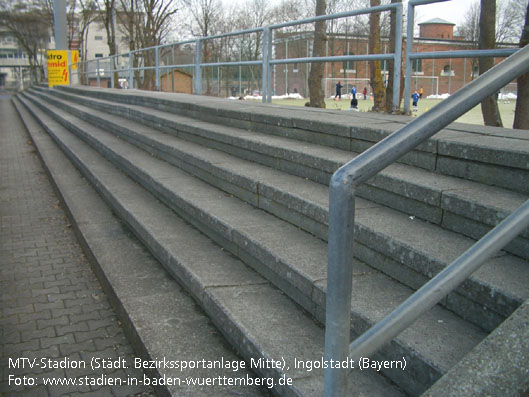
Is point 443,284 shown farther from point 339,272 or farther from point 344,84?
point 344,84

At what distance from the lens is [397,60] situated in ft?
19.2

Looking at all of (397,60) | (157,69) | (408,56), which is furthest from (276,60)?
(157,69)

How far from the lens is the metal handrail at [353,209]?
1498mm

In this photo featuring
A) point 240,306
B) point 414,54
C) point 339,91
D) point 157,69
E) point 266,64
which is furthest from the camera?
point 157,69

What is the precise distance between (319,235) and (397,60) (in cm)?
329

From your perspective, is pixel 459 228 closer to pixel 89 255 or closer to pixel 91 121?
pixel 89 255

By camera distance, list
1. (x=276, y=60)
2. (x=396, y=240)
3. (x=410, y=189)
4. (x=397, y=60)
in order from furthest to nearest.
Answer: (x=276, y=60), (x=397, y=60), (x=410, y=189), (x=396, y=240)

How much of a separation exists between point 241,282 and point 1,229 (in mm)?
4026

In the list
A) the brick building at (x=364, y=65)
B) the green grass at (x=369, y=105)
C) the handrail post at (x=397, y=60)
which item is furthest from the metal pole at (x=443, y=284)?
the handrail post at (x=397, y=60)

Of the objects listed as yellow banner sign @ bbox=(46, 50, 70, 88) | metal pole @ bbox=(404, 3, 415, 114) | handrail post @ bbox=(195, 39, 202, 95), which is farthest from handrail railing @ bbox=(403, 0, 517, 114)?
yellow banner sign @ bbox=(46, 50, 70, 88)

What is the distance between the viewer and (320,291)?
2627 millimetres

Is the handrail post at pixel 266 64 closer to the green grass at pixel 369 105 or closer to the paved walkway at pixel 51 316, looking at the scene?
the green grass at pixel 369 105

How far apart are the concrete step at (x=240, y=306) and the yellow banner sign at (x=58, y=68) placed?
2040 cm

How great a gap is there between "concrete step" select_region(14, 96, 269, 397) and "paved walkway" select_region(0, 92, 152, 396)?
125 millimetres
